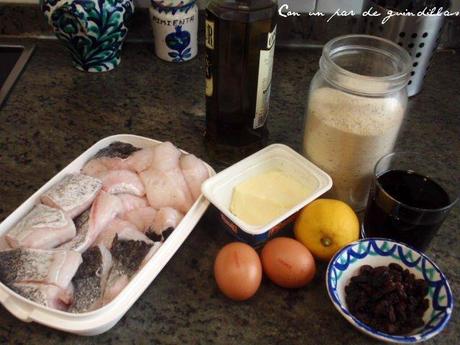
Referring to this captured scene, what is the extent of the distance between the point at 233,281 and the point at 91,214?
0.24 meters

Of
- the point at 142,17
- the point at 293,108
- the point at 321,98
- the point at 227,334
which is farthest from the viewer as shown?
the point at 142,17

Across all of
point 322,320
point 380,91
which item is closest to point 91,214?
point 322,320

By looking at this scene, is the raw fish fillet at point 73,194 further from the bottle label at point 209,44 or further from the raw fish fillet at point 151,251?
the bottle label at point 209,44

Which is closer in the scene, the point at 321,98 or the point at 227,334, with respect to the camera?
the point at 227,334

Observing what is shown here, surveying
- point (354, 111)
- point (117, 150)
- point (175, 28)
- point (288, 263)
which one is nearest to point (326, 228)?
point (288, 263)

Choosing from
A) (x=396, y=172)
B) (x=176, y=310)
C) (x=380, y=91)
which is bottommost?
(x=176, y=310)

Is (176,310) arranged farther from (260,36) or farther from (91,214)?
(260,36)

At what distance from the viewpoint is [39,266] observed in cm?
62

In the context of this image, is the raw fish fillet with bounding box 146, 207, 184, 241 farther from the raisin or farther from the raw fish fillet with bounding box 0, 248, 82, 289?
the raisin

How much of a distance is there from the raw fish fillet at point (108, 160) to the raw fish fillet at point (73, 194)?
0.05 m

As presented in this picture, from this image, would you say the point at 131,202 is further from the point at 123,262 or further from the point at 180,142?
the point at 180,142

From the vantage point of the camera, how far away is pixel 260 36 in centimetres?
79

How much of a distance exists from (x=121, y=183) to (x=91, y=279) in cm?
18

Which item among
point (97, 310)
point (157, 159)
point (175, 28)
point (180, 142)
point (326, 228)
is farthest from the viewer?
point (175, 28)
